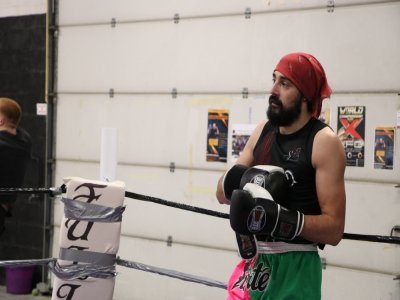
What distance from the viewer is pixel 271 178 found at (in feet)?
7.23

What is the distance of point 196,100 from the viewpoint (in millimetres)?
5293

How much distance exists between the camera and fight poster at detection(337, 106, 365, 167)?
4539 millimetres

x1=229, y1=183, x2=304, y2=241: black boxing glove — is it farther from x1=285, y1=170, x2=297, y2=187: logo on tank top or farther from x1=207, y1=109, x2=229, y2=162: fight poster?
x1=207, y1=109, x2=229, y2=162: fight poster

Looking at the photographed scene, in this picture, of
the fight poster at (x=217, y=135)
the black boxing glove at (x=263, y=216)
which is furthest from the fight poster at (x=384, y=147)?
the black boxing glove at (x=263, y=216)

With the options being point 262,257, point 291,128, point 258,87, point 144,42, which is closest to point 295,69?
point 291,128

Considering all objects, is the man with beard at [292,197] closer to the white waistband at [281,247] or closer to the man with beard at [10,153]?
the white waistband at [281,247]

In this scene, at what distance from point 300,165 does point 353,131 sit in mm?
2417

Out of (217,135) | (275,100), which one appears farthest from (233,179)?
(217,135)

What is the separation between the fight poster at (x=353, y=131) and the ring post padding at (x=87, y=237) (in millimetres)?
2025

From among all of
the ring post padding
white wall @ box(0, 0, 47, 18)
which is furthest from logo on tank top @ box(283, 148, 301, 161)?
white wall @ box(0, 0, 47, 18)

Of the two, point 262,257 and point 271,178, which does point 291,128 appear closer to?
point 271,178

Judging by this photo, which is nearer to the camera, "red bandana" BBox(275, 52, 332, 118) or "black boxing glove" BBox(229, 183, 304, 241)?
"black boxing glove" BBox(229, 183, 304, 241)

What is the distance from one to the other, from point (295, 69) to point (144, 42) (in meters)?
3.37

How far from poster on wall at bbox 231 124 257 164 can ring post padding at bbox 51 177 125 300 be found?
6.41ft
